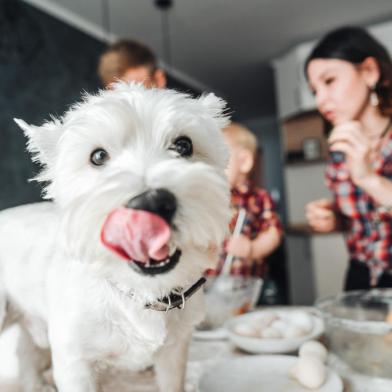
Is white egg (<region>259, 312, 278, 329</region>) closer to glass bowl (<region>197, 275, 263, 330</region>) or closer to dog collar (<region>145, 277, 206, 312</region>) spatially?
glass bowl (<region>197, 275, 263, 330</region>)

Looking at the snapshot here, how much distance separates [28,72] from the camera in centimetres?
226

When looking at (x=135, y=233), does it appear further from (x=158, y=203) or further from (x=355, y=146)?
(x=355, y=146)

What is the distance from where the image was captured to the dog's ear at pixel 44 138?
1.38ft

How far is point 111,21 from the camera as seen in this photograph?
300cm

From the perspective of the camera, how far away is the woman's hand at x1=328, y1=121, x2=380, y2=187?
3.08 ft

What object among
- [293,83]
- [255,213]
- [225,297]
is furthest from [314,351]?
[293,83]

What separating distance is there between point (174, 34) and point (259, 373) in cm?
322

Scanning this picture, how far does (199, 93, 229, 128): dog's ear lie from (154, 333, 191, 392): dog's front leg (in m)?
0.28

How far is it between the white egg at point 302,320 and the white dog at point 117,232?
343 mm

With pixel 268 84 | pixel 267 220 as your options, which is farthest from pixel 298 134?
pixel 267 220

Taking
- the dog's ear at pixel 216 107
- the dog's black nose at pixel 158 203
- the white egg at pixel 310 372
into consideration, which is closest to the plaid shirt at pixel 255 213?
the white egg at pixel 310 372

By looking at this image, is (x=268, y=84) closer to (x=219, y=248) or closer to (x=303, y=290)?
(x=303, y=290)

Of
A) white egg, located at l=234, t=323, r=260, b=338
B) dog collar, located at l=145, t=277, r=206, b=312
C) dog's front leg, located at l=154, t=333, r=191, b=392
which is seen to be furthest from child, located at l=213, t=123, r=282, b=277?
dog collar, located at l=145, t=277, r=206, b=312

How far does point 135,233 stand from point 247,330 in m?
0.50
